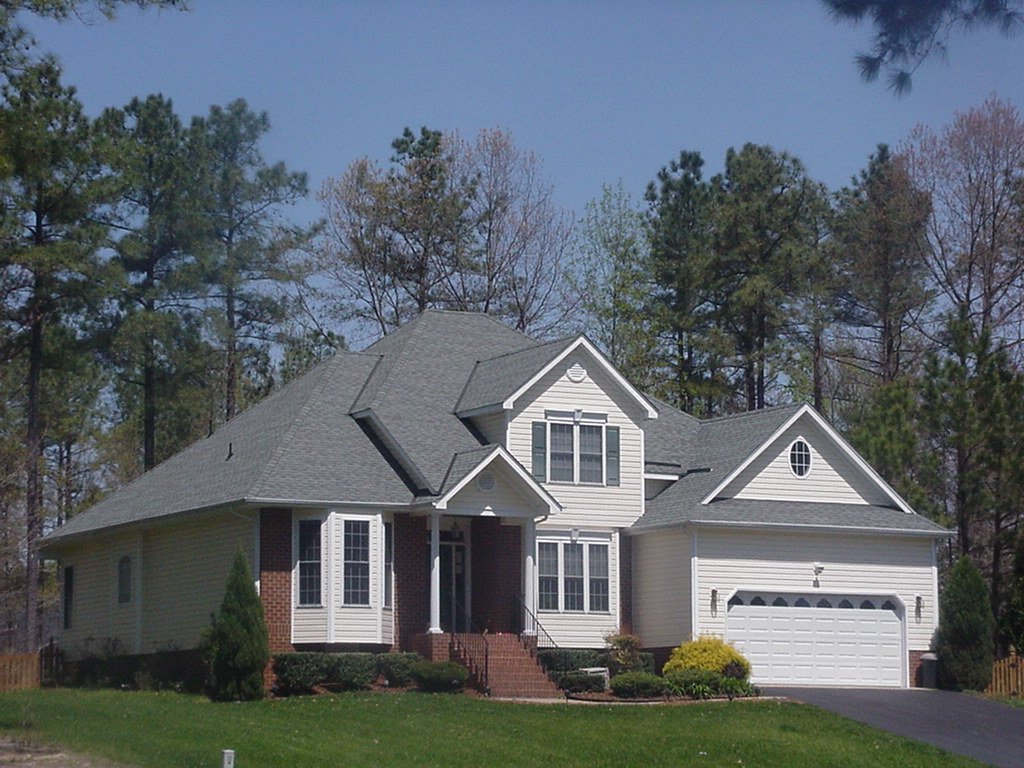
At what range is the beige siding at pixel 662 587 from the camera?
1353 inches

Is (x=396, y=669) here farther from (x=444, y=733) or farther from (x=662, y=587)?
A: (x=662, y=587)

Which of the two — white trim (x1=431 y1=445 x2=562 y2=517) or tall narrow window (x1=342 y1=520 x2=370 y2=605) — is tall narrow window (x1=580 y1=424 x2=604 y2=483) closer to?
white trim (x1=431 y1=445 x2=562 y2=517)

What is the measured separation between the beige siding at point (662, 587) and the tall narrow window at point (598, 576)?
91 centimetres

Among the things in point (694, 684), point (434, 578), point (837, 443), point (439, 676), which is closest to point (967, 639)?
point (837, 443)

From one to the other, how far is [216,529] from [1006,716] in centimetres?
1632

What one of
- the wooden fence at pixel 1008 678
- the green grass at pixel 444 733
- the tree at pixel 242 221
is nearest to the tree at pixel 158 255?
the tree at pixel 242 221

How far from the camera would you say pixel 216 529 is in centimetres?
3347

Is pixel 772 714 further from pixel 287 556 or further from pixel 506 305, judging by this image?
pixel 506 305

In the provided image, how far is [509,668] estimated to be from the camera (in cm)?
3178

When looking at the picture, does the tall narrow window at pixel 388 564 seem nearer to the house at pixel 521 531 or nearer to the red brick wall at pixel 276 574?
the house at pixel 521 531

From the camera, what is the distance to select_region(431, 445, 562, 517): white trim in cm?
3200

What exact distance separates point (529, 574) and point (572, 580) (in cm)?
162

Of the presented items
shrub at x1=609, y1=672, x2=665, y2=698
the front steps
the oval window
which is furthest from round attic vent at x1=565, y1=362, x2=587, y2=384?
shrub at x1=609, y1=672, x2=665, y2=698

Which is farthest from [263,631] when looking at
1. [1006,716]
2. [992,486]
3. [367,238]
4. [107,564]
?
[367,238]
